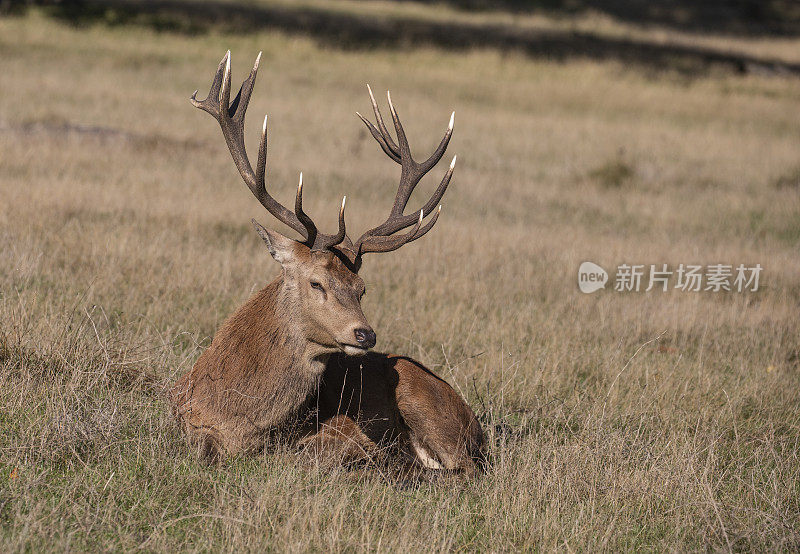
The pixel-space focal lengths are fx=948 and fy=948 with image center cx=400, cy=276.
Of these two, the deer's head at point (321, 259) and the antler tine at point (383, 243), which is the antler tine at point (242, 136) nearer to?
the deer's head at point (321, 259)

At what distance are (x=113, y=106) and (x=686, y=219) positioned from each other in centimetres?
1180

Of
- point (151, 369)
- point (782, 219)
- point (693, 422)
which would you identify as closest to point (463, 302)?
point (693, 422)

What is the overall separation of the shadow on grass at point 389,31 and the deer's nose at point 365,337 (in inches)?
1204

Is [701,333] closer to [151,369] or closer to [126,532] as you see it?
[151,369]

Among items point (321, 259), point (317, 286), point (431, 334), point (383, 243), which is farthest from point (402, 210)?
point (431, 334)

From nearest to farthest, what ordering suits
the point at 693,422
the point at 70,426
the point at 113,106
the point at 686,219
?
the point at 70,426 → the point at 693,422 → the point at 686,219 → the point at 113,106

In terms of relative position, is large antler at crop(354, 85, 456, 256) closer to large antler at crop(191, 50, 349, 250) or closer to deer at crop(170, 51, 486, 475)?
deer at crop(170, 51, 486, 475)

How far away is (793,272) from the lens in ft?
37.3

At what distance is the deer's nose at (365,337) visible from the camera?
187 inches

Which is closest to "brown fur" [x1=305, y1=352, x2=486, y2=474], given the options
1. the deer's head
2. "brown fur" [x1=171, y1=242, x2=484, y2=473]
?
"brown fur" [x1=171, y1=242, x2=484, y2=473]

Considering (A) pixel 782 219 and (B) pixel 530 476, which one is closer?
(B) pixel 530 476

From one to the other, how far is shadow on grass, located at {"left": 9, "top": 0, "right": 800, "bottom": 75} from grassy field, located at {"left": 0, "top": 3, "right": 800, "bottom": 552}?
1502 centimetres

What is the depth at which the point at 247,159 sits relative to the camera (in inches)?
205

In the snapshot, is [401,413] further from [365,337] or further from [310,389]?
[365,337]
